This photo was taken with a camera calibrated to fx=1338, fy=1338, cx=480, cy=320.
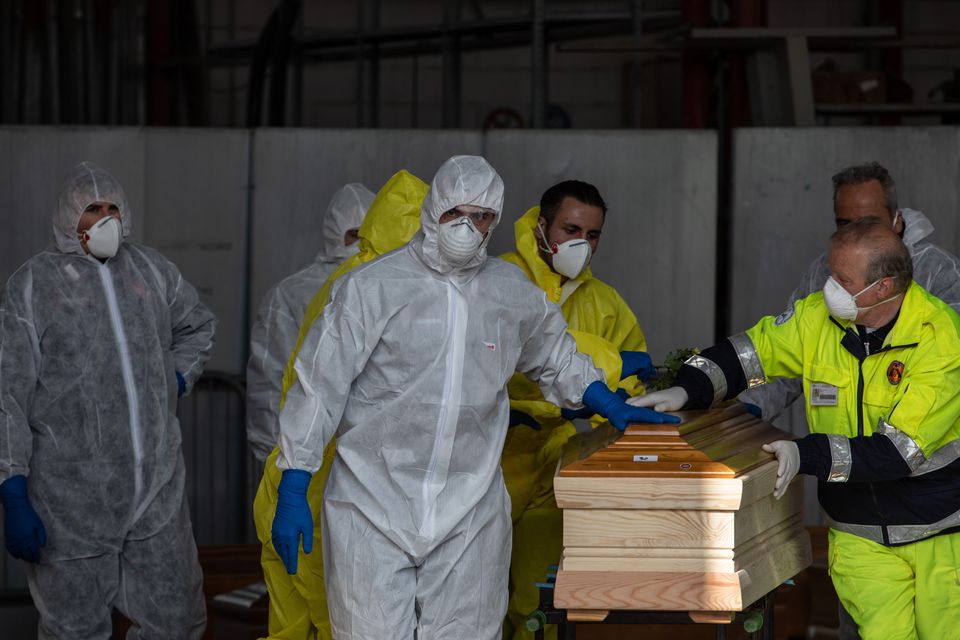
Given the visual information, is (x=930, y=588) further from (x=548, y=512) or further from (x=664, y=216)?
(x=664, y=216)

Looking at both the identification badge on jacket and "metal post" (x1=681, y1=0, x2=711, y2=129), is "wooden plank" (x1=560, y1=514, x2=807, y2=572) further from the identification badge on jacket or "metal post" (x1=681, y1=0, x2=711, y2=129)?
"metal post" (x1=681, y1=0, x2=711, y2=129)

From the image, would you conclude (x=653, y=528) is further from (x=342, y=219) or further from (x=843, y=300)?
(x=342, y=219)

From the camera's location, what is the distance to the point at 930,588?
299cm

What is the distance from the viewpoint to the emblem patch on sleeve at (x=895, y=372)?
117 inches

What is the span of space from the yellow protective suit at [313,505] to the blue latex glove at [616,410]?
25.8 inches

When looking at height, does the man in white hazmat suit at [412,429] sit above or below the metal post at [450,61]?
below

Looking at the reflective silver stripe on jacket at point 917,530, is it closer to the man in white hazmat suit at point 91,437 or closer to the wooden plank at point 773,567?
the wooden plank at point 773,567

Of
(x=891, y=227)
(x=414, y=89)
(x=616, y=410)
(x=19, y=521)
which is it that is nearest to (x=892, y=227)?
(x=891, y=227)

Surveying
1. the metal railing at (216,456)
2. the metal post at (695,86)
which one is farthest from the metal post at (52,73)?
the metal post at (695,86)

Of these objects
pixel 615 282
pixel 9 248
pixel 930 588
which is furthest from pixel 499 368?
pixel 9 248

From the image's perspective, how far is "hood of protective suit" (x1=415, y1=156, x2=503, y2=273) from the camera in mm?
2975

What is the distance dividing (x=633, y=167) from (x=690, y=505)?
2.80 metres

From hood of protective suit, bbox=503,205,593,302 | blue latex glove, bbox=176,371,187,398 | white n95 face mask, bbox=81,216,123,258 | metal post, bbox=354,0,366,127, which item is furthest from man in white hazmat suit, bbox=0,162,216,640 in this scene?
metal post, bbox=354,0,366,127

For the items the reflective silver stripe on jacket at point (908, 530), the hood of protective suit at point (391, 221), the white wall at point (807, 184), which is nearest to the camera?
the reflective silver stripe on jacket at point (908, 530)
